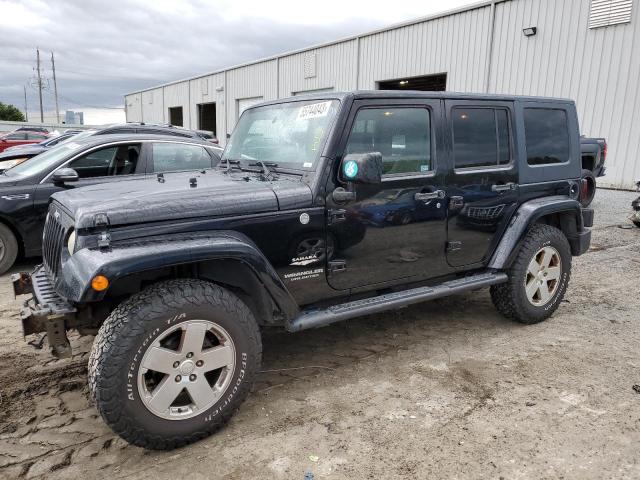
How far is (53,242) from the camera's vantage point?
10.0ft

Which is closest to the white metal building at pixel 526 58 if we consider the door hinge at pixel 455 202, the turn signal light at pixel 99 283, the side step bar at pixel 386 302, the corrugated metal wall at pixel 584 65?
the corrugated metal wall at pixel 584 65

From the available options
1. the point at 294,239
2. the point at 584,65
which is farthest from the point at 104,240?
the point at 584,65

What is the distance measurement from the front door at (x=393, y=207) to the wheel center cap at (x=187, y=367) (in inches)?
41.2

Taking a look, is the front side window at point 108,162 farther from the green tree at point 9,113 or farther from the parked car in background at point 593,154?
the green tree at point 9,113

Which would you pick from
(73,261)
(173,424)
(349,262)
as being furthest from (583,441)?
(73,261)

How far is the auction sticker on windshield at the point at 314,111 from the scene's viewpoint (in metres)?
3.25

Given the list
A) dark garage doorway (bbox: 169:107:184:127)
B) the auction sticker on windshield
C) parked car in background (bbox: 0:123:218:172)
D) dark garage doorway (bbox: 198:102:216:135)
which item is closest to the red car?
parked car in background (bbox: 0:123:218:172)

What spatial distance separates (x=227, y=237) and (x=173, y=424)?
1025mm

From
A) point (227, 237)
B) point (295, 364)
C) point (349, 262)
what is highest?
point (227, 237)

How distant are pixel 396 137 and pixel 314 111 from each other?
0.60 meters

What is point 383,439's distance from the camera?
8.89 feet

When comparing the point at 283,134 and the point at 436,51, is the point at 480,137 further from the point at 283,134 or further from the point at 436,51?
the point at 436,51

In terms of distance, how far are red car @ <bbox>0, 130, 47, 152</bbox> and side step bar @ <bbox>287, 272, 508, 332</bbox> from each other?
19.1m

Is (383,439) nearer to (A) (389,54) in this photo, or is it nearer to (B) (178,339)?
(B) (178,339)
